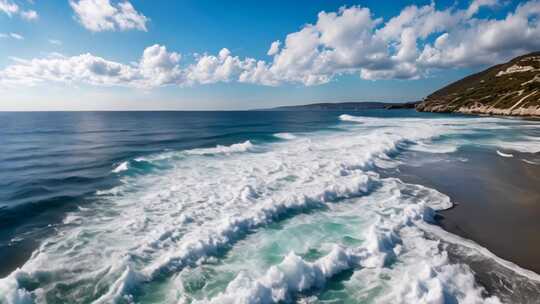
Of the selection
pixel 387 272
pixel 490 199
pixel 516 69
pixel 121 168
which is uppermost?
pixel 516 69

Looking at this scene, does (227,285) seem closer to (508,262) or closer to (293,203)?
(293,203)

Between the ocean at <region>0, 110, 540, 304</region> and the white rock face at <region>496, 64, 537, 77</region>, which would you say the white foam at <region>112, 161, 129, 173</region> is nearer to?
the ocean at <region>0, 110, 540, 304</region>

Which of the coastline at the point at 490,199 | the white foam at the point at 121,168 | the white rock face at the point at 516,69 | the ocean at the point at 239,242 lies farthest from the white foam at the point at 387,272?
the white rock face at the point at 516,69

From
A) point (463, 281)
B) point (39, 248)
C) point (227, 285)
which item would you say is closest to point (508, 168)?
point (463, 281)

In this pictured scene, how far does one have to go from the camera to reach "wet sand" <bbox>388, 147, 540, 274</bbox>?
7.82 metres

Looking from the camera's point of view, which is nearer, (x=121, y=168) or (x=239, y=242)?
(x=239, y=242)

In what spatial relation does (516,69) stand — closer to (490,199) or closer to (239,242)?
(490,199)

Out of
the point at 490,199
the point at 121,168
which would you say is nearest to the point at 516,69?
the point at 490,199

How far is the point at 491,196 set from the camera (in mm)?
11766

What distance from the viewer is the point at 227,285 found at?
6.18m

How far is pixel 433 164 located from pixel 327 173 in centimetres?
851

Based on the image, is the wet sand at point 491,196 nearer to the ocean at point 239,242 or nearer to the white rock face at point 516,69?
the ocean at point 239,242

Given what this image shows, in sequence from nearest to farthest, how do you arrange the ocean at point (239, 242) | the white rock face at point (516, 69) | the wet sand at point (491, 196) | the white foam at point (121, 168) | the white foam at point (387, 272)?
the white foam at point (387, 272)
the ocean at point (239, 242)
the wet sand at point (491, 196)
the white foam at point (121, 168)
the white rock face at point (516, 69)

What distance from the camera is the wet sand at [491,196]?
7.82 meters
